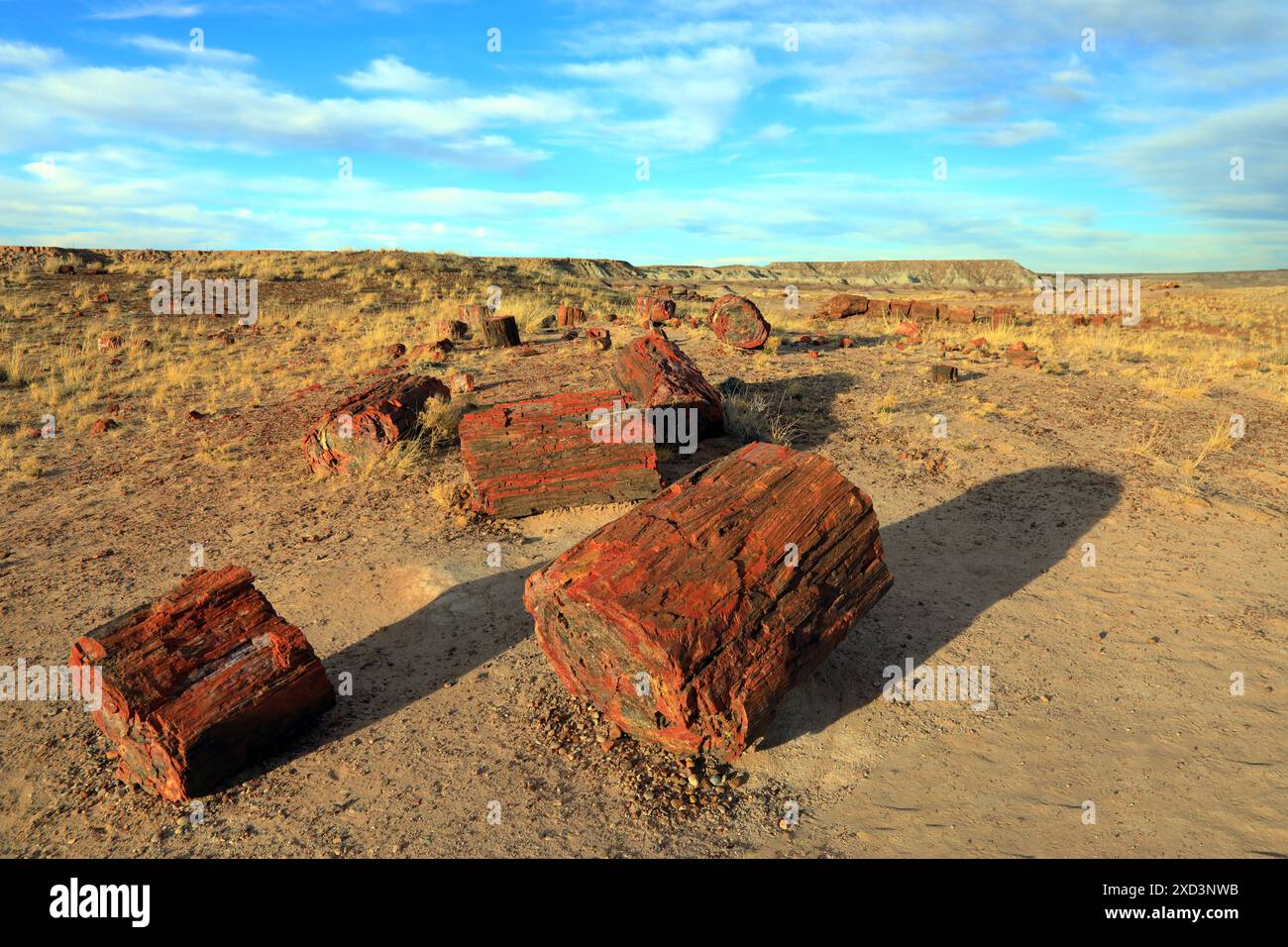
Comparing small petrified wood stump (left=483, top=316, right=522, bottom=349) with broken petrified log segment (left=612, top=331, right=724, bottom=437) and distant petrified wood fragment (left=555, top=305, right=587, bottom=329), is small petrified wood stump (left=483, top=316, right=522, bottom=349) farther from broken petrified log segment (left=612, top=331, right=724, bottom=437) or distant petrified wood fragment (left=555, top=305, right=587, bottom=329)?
broken petrified log segment (left=612, top=331, right=724, bottom=437)

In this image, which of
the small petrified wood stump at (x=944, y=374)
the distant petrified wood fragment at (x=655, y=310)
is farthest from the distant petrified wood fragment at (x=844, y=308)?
the small petrified wood stump at (x=944, y=374)

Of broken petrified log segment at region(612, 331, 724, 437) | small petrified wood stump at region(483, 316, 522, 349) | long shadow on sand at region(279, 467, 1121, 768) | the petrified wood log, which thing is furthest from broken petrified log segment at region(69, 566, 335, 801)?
the petrified wood log

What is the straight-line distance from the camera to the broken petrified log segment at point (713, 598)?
3.82 metres

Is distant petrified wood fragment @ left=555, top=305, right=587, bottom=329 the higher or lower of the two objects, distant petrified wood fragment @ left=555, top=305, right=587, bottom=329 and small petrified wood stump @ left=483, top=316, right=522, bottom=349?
the higher

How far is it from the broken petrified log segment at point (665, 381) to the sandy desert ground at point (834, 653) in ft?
1.48

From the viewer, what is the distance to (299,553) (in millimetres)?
7090

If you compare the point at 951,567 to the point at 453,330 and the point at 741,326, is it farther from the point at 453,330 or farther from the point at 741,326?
the point at 453,330

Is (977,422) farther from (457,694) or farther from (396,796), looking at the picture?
(396,796)

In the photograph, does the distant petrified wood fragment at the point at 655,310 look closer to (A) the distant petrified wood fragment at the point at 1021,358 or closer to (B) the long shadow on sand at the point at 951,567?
(A) the distant petrified wood fragment at the point at 1021,358

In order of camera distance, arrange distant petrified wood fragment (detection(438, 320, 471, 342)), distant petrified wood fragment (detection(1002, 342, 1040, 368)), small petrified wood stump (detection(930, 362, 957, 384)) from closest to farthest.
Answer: small petrified wood stump (detection(930, 362, 957, 384)) → distant petrified wood fragment (detection(1002, 342, 1040, 368)) → distant petrified wood fragment (detection(438, 320, 471, 342))

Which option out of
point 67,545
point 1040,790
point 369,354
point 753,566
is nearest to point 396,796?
point 753,566

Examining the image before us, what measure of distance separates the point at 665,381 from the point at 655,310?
30.7ft

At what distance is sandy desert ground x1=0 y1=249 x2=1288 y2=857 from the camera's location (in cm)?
384

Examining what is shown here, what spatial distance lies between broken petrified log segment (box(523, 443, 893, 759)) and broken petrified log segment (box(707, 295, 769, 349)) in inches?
353
